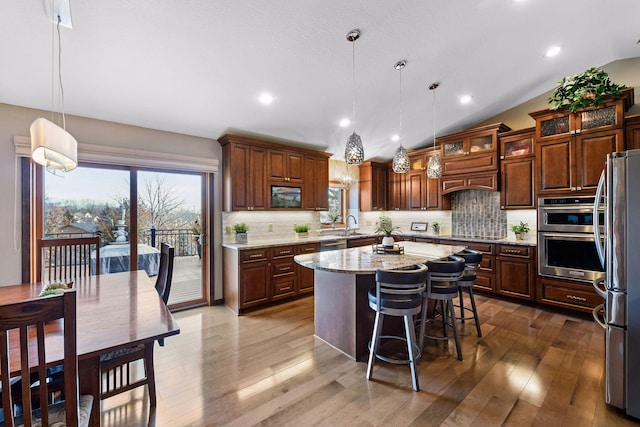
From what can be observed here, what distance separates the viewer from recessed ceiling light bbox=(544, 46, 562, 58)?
3332 mm

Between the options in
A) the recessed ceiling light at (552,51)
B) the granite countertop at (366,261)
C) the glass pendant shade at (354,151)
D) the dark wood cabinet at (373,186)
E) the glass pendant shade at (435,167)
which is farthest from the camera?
the dark wood cabinet at (373,186)

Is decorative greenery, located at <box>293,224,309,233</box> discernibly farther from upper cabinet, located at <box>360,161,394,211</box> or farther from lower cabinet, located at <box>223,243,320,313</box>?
upper cabinet, located at <box>360,161,394,211</box>

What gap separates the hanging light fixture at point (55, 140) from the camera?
154 centimetres

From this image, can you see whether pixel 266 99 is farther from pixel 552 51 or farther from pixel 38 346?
pixel 552 51

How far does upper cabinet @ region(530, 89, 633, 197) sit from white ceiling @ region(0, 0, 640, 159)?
2.52 ft

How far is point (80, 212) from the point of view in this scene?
3164 millimetres

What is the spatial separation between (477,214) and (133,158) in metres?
5.44

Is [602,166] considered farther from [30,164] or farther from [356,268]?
[30,164]

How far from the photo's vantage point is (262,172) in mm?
4152

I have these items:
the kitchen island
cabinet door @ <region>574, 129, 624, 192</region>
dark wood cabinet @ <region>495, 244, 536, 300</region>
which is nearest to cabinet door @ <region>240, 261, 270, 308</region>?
the kitchen island

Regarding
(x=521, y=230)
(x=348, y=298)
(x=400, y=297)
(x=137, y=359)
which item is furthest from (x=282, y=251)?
(x=521, y=230)

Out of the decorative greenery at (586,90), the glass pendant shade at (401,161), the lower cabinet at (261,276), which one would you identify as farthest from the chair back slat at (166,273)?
the decorative greenery at (586,90)

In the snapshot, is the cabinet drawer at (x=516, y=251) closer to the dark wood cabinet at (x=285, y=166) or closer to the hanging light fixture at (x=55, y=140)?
the dark wood cabinet at (x=285, y=166)

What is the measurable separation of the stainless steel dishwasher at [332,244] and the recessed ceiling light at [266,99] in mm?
2284
